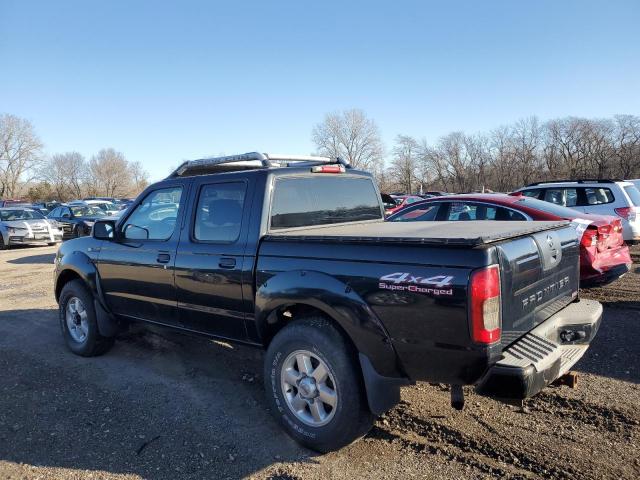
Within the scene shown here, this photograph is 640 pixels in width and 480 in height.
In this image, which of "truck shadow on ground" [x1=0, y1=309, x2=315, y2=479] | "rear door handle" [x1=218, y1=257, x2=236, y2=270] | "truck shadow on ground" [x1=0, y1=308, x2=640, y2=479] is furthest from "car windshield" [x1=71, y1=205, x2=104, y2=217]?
"rear door handle" [x1=218, y1=257, x2=236, y2=270]

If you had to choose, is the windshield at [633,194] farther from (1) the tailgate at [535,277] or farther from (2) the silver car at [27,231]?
(2) the silver car at [27,231]

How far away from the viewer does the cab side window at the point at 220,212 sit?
373 cm

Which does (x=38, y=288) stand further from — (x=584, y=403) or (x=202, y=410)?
(x=584, y=403)

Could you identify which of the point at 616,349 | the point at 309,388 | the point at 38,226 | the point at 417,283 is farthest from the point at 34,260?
the point at 616,349

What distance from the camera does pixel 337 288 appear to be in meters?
2.93

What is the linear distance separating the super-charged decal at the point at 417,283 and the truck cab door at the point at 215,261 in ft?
3.87

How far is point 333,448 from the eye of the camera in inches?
121

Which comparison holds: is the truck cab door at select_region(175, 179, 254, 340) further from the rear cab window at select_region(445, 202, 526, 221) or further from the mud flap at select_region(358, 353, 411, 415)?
the rear cab window at select_region(445, 202, 526, 221)

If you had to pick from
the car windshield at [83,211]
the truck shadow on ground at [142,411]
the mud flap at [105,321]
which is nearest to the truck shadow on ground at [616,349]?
the truck shadow on ground at [142,411]

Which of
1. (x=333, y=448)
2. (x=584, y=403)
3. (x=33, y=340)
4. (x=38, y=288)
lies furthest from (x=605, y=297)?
(x=38, y=288)

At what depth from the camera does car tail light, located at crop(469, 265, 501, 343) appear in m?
2.44

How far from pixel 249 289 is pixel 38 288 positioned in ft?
25.3

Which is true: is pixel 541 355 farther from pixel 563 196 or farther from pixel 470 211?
pixel 563 196

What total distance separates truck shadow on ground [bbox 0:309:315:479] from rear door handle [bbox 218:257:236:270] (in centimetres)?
119
